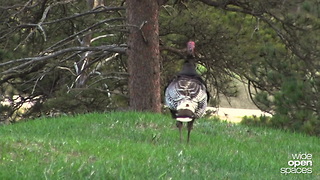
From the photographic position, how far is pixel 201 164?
7.89 m

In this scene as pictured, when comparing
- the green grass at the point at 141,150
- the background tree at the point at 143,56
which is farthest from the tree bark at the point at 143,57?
the green grass at the point at 141,150

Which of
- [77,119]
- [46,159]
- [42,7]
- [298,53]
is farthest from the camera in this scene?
[42,7]

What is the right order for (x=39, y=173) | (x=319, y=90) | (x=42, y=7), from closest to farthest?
(x=39, y=173) < (x=319, y=90) < (x=42, y=7)

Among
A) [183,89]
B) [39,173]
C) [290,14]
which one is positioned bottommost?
[39,173]

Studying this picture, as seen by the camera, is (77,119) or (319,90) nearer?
(77,119)

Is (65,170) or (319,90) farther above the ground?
(319,90)

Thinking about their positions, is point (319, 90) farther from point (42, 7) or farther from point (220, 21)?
point (42, 7)

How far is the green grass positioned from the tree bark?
2.13 meters

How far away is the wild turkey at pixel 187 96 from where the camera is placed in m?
9.28

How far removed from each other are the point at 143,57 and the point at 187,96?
5.12 m

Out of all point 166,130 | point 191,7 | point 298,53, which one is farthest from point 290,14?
point 166,130

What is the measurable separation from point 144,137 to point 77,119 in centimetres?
224

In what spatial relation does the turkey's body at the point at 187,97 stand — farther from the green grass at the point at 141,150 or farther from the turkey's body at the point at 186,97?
the green grass at the point at 141,150

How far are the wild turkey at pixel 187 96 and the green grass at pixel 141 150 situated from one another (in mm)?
490
